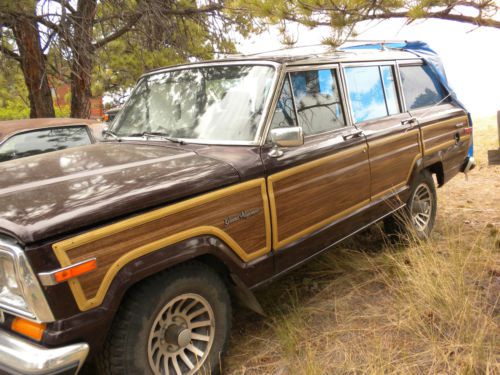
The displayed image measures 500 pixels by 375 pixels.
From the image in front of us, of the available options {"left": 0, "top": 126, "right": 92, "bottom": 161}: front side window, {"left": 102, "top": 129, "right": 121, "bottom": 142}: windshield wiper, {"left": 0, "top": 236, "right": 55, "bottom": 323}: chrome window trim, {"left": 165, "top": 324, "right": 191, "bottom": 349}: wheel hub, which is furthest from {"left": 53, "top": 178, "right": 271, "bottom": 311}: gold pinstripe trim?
{"left": 0, "top": 126, "right": 92, "bottom": 161}: front side window

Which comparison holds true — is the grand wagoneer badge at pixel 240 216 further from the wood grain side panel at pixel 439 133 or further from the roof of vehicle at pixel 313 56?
the wood grain side panel at pixel 439 133

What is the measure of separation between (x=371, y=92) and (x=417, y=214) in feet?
4.73

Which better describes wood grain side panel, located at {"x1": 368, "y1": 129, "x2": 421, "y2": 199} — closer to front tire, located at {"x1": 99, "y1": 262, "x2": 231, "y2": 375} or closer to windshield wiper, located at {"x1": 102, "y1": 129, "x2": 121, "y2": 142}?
front tire, located at {"x1": 99, "y1": 262, "x2": 231, "y2": 375}

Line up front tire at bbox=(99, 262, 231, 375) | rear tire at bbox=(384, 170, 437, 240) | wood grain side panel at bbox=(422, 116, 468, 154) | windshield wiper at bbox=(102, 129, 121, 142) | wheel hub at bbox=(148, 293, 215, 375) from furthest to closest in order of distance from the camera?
wood grain side panel at bbox=(422, 116, 468, 154)
rear tire at bbox=(384, 170, 437, 240)
windshield wiper at bbox=(102, 129, 121, 142)
wheel hub at bbox=(148, 293, 215, 375)
front tire at bbox=(99, 262, 231, 375)

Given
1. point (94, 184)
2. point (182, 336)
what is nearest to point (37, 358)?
point (182, 336)

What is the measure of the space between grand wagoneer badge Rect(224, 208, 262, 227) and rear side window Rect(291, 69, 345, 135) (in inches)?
35.4

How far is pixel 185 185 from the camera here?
2.36 m

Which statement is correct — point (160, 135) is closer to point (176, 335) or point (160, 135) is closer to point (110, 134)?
point (110, 134)

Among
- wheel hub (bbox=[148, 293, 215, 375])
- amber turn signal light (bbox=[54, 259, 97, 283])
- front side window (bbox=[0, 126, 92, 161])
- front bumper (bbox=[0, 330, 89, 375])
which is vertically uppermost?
front side window (bbox=[0, 126, 92, 161])

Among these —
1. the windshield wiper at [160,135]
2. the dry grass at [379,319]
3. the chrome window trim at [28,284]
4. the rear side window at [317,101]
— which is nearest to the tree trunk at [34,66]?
the windshield wiper at [160,135]

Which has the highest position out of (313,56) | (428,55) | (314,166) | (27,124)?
(27,124)

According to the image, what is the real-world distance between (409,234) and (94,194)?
3.20 meters

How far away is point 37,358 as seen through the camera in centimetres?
187

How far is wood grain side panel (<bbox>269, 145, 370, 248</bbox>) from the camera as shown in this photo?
2.94 metres
